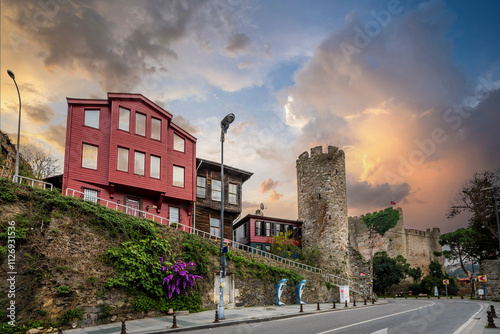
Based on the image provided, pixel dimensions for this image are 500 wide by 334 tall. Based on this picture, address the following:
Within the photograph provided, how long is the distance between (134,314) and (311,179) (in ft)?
93.7

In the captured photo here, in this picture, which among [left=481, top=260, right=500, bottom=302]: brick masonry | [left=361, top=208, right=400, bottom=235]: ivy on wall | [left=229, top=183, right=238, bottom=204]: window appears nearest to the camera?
[left=229, top=183, right=238, bottom=204]: window

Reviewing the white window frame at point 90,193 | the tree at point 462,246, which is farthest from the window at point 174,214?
the tree at point 462,246

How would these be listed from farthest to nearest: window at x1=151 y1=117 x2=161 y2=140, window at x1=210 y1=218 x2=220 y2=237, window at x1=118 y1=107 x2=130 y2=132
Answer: window at x1=210 y1=218 x2=220 y2=237 → window at x1=151 y1=117 x2=161 y2=140 → window at x1=118 y1=107 x2=130 y2=132

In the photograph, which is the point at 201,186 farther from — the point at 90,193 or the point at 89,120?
the point at 89,120

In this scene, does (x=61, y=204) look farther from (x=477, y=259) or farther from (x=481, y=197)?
(x=477, y=259)

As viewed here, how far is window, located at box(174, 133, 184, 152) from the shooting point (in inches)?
1172

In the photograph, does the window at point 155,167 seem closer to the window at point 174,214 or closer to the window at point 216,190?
the window at point 174,214

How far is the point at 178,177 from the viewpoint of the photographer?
2905 centimetres

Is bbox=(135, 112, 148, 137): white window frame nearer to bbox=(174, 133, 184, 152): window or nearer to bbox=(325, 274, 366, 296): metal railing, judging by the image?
bbox=(174, 133, 184, 152): window

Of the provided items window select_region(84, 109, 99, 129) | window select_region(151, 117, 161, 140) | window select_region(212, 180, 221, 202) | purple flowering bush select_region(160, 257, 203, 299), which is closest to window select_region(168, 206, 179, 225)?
window select_region(212, 180, 221, 202)

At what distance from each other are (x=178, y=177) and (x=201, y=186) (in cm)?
410

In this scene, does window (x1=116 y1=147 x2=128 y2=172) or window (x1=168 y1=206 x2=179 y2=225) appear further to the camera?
window (x1=168 y1=206 x2=179 y2=225)

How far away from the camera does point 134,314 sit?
693 inches

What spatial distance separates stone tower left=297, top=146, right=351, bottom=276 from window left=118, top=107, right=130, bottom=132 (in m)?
22.8
